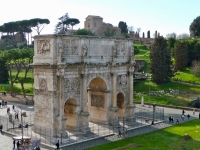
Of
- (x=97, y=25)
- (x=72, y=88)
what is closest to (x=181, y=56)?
(x=72, y=88)

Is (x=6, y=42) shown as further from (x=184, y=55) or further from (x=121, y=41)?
(x=121, y=41)

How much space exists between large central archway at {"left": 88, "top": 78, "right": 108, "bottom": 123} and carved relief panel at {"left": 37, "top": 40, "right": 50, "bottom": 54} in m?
7.33

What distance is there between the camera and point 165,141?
28266mm

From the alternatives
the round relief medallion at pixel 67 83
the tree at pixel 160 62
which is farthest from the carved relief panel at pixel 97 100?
the tree at pixel 160 62

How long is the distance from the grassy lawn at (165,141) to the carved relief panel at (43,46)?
10055 millimetres

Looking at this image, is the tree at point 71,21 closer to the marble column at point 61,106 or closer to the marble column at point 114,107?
the marble column at point 114,107

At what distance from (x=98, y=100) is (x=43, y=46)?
924 centimetres

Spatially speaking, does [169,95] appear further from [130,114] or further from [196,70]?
[130,114]

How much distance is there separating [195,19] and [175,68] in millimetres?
34908

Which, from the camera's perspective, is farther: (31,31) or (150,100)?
(31,31)

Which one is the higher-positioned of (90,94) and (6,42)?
(6,42)

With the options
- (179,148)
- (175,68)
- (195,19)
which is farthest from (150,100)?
(195,19)

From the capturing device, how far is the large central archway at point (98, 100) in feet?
111

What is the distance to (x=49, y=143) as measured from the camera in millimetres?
27078
